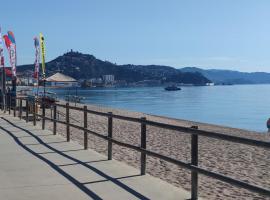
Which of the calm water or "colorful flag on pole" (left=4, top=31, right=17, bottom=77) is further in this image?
the calm water

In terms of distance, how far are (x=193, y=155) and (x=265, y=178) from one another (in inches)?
197

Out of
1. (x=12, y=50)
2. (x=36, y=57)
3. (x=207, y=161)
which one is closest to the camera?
(x=207, y=161)

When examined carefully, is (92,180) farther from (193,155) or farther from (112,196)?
(193,155)

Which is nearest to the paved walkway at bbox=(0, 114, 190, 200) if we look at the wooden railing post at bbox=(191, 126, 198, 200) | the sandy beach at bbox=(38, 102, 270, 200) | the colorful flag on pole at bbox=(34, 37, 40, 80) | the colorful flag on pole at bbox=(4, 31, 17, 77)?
the wooden railing post at bbox=(191, 126, 198, 200)

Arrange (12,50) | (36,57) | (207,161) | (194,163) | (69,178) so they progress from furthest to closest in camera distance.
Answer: (12,50) → (36,57) → (207,161) → (69,178) → (194,163)

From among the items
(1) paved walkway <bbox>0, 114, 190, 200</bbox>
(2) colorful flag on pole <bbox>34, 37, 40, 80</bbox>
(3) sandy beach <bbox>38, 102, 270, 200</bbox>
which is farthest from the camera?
(2) colorful flag on pole <bbox>34, 37, 40, 80</bbox>

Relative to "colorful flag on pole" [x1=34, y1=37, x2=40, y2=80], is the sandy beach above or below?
below

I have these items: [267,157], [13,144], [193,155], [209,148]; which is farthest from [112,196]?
[209,148]

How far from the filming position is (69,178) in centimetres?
791

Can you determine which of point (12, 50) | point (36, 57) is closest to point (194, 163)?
point (36, 57)

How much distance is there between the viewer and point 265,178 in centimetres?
1098

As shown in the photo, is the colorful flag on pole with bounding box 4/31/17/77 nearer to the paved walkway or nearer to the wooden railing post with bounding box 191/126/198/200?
the paved walkway

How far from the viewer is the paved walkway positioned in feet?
22.3

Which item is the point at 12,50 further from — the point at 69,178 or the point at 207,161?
the point at 69,178
